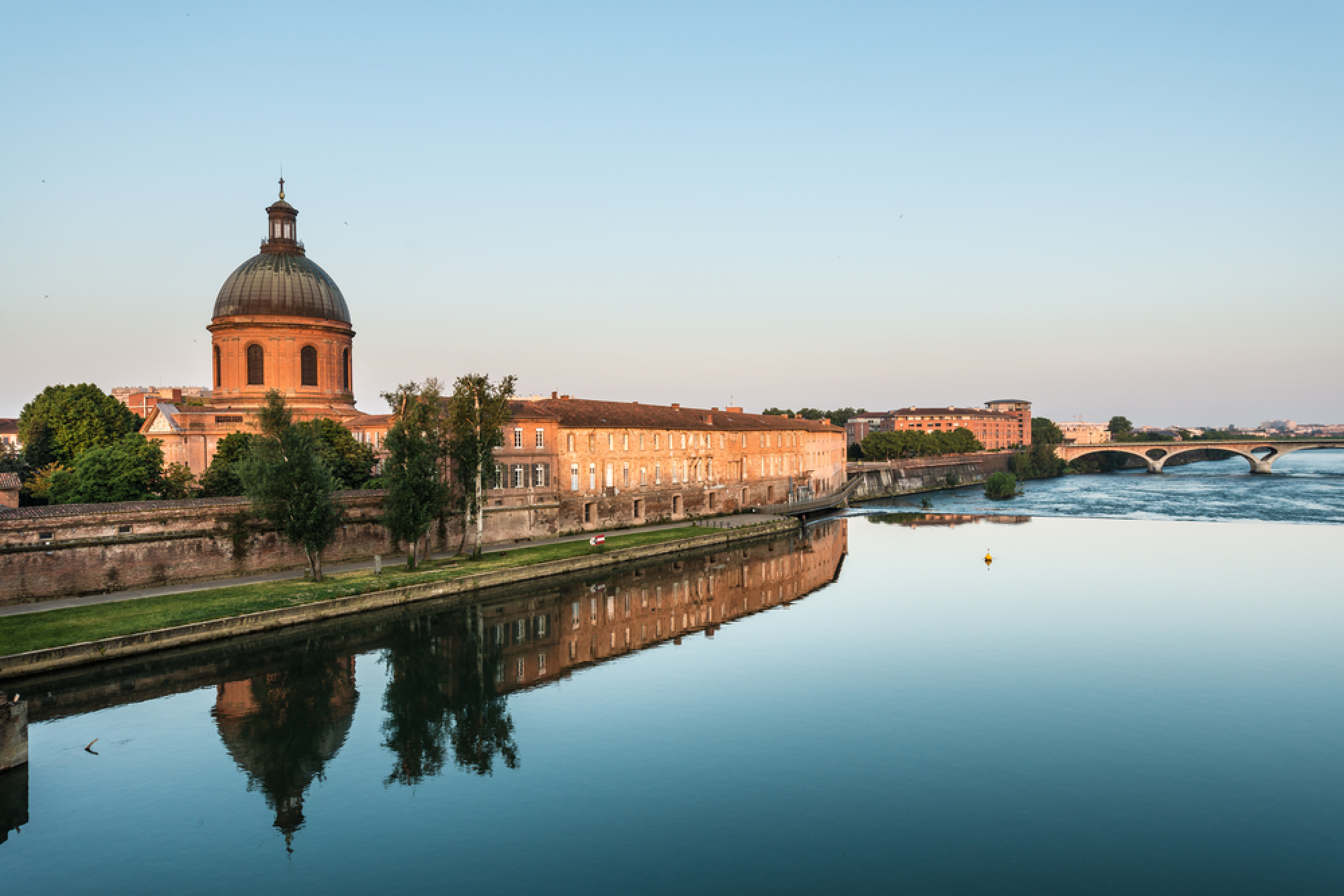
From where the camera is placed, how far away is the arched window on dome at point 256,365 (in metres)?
53.3

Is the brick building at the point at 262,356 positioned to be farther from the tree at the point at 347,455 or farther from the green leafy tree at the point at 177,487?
the green leafy tree at the point at 177,487

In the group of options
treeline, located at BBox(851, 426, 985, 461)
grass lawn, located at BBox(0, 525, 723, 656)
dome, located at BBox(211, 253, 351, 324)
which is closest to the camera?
grass lawn, located at BBox(0, 525, 723, 656)

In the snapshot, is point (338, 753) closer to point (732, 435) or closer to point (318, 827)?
point (318, 827)

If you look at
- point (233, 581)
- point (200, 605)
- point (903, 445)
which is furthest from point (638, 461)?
point (903, 445)

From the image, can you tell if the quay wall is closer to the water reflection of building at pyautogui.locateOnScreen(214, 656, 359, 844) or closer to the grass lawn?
the grass lawn

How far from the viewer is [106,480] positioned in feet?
129

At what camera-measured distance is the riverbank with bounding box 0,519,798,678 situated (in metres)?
24.2

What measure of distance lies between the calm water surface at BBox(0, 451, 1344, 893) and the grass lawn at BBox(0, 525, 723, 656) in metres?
1.88

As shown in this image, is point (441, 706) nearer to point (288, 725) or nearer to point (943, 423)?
point (288, 725)

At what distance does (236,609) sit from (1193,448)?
120m

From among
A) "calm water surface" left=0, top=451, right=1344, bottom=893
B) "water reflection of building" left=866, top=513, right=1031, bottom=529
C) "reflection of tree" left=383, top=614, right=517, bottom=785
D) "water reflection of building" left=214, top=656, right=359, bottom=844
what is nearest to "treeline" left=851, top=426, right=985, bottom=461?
"water reflection of building" left=866, top=513, right=1031, bottom=529

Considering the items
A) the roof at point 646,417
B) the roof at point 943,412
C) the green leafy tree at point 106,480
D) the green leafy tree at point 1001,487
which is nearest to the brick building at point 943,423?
the roof at point 943,412

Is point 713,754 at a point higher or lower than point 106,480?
lower

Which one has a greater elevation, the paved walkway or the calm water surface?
the paved walkway
